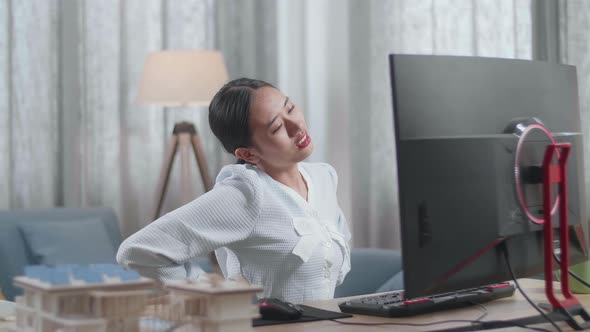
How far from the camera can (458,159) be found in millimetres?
1287

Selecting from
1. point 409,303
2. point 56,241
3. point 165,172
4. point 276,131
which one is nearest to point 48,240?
point 56,241

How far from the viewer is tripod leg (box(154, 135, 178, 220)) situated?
3986mm

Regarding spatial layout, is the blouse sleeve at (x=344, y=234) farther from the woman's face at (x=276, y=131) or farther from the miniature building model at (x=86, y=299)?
the miniature building model at (x=86, y=299)

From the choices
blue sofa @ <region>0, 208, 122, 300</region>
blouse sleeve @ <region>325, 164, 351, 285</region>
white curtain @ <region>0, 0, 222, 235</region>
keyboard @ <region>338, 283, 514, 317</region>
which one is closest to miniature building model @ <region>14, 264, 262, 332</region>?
keyboard @ <region>338, 283, 514, 317</region>

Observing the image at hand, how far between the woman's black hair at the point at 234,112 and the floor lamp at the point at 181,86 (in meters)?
2.01

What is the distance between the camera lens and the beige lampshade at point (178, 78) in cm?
384

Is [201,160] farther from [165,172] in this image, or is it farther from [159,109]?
[159,109]

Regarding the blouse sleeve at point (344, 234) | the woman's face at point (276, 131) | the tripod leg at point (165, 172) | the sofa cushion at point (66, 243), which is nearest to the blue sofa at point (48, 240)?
the sofa cushion at point (66, 243)

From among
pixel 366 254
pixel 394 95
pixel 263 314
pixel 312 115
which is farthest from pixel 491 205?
pixel 312 115

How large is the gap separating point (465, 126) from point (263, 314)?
0.45 m

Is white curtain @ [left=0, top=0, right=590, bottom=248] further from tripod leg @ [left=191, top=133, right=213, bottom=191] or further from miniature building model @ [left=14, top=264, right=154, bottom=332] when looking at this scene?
miniature building model @ [left=14, top=264, right=154, bottom=332]

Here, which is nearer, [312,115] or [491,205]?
[491,205]

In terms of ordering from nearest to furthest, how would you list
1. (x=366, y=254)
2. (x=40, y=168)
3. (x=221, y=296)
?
(x=221, y=296) → (x=366, y=254) → (x=40, y=168)

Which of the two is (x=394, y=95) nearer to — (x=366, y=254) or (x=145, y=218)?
(x=366, y=254)
